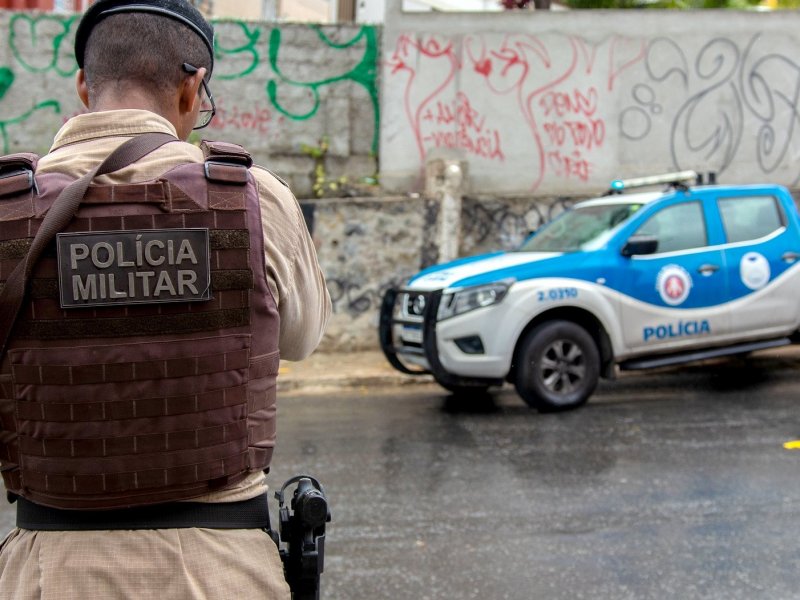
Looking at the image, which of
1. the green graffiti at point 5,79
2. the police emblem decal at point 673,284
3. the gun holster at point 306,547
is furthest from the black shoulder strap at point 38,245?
the green graffiti at point 5,79

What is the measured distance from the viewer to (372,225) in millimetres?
10414

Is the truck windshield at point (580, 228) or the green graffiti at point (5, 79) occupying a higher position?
the green graffiti at point (5, 79)

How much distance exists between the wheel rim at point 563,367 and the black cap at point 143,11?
5875 mm

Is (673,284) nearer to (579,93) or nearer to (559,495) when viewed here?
(559,495)

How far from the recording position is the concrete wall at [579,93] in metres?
11.4

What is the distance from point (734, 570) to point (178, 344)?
3302mm

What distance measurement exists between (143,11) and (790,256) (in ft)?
25.2

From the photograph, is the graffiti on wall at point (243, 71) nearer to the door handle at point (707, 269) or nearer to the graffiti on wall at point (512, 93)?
the graffiti on wall at point (512, 93)

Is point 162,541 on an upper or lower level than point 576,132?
lower

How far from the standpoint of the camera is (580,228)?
26.8ft

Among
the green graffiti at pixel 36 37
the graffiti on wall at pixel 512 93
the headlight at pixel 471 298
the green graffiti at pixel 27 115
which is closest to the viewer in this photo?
the headlight at pixel 471 298

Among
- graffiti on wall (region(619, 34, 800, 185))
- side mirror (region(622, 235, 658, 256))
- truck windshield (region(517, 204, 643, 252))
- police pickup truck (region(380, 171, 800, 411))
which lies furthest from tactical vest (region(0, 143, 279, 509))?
graffiti on wall (region(619, 34, 800, 185))

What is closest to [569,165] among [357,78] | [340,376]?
[357,78]

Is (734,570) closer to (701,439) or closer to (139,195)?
(701,439)
